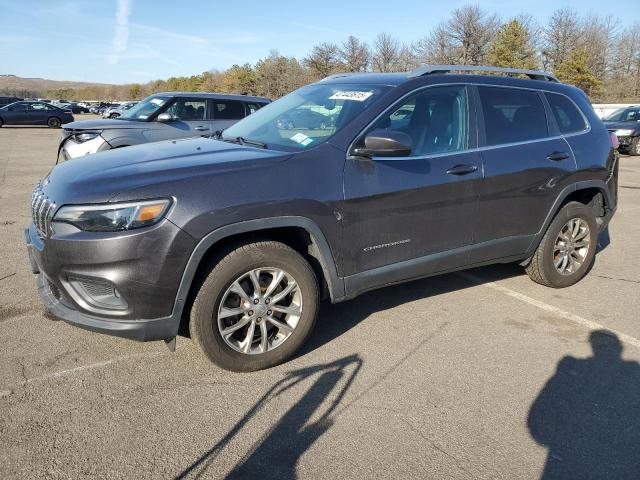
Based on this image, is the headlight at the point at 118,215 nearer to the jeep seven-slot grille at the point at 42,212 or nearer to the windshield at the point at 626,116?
the jeep seven-slot grille at the point at 42,212

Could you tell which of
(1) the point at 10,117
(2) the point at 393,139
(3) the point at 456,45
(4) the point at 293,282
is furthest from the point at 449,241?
(3) the point at 456,45

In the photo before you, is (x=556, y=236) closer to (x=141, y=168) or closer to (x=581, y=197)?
(x=581, y=197)

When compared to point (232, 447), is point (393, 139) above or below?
above

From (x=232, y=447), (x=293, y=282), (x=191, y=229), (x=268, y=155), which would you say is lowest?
(x=232, y=447)

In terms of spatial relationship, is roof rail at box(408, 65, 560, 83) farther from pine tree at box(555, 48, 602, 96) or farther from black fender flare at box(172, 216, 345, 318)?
pine tree at box(555, 48, 602, 96)

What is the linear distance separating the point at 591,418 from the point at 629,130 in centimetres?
1816

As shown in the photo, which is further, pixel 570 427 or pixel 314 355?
pixel 314 355

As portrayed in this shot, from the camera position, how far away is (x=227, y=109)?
987 centimetres

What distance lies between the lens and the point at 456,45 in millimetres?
52312

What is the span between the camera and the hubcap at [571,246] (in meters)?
4.71

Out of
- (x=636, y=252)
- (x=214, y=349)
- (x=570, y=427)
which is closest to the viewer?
(x=570, y=427)

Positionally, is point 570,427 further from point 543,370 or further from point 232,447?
point 232,447

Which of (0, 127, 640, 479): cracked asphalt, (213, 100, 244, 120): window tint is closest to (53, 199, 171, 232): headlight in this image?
(0, 127, 640, 479): cracked asphalt

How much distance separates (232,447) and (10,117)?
114ft
